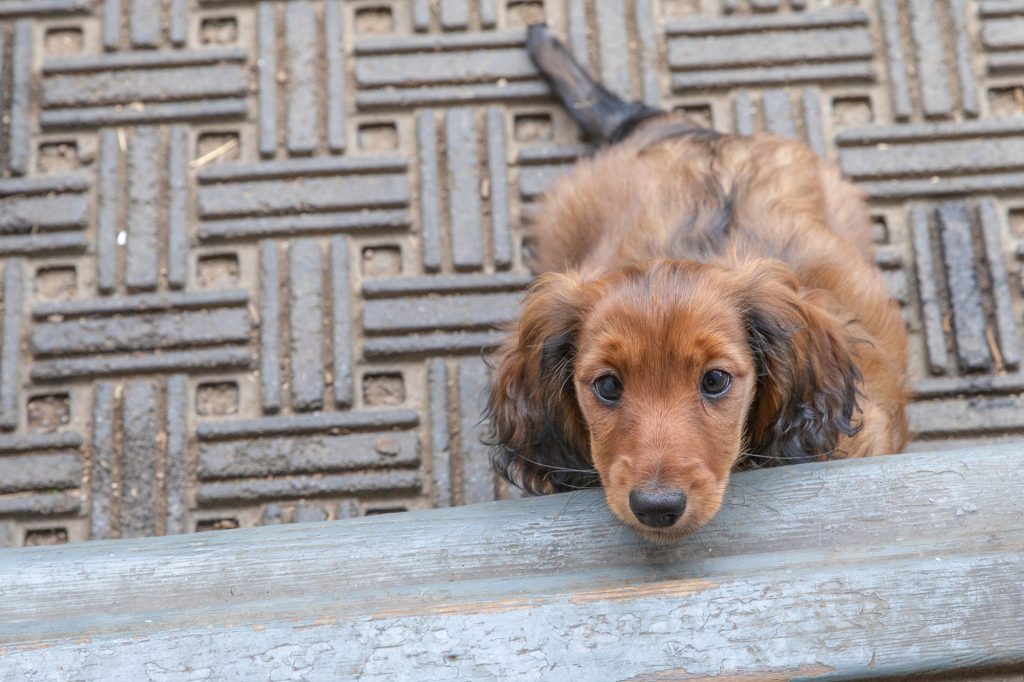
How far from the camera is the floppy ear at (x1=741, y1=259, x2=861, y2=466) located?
2725 mm

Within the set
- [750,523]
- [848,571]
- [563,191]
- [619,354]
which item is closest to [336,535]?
[619,354]

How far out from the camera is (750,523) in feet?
8.22

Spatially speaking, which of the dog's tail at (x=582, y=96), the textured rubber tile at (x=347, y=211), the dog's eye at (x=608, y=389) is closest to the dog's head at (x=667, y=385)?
the dog's eye at (x=608, y=389)

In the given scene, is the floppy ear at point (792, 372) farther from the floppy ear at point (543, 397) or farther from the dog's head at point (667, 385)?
the floppy ear at point (543, 397)

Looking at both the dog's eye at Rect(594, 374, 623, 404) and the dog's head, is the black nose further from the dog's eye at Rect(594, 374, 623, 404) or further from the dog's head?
the dog's eye at Rect(594, 374, 623, 404)

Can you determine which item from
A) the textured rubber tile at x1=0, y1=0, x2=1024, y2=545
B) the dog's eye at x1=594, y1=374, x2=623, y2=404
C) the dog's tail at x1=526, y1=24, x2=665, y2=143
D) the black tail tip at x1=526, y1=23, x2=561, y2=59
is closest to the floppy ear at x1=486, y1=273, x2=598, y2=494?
the dog's eye at x1=594, y1=374, x2=623, y2=404

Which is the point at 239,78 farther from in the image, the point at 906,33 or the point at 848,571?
the point at 848,571

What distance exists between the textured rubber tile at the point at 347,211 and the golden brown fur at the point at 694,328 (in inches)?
20.0

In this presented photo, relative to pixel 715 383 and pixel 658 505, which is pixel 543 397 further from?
pixel 658 505

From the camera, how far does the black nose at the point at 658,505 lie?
2.30m

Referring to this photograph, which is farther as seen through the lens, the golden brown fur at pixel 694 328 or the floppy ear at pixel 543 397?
the floppy ear at pixel 543 397

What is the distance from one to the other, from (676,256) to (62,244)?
89.7 inches

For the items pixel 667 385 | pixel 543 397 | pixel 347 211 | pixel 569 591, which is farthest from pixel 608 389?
pixel 347 211

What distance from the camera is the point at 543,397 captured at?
2859mm
